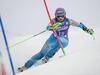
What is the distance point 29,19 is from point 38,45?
1.64 ft

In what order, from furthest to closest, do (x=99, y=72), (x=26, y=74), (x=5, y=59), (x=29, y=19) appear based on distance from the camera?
1. (x=29, y=19)
2. (x=5, y=59)
3. (x=26, y=74)
4. (x=99, y=72)

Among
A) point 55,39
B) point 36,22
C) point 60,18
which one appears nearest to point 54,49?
point 55,39

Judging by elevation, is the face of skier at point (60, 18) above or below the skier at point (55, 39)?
above

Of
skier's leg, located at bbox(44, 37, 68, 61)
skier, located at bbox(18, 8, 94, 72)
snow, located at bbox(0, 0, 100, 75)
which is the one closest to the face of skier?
skier, located at bbox(18, 8, 94, 72)

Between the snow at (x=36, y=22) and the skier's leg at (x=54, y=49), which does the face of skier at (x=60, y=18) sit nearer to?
the skier's leg at (x=54, y=49)

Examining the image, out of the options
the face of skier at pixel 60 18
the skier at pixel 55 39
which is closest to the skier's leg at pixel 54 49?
the skier at pixel 55 39

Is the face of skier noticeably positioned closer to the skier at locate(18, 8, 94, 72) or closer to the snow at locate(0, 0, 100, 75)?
the skier at locate(18, 8, 94, 72)

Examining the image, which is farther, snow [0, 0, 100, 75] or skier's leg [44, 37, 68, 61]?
snow [0, 0, 100, 75]

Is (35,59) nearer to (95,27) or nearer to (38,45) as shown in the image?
(38,45)

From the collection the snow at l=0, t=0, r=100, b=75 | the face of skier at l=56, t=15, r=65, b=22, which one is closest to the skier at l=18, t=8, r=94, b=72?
the face of skier at l=56, t=15, r=65, b=22

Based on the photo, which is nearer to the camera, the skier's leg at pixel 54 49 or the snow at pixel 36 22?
the skier's leg at pixel 54 49

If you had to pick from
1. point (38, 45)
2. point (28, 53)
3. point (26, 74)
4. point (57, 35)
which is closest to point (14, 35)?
point (38, 45)

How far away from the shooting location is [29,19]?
7.22 feet

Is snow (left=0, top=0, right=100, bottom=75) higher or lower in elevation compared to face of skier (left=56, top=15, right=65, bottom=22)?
lower
